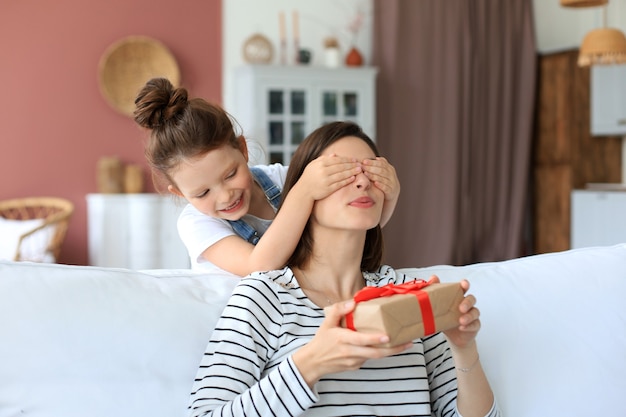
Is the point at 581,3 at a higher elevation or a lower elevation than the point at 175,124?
higher

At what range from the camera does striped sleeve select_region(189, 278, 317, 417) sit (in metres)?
1.27

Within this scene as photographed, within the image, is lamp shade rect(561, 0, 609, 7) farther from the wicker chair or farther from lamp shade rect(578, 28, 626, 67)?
the wicker chair

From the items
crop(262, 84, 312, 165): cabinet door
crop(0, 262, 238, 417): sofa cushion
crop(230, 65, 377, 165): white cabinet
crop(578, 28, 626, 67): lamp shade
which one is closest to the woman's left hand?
crop(0, 262, 238, 417): sofa cushion

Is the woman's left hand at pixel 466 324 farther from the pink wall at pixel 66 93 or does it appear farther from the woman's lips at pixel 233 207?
the pink wall at pixel 66 93

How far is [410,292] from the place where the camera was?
47.7 inches

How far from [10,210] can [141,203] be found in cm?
89

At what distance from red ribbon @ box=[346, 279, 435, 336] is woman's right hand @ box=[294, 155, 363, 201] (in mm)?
304

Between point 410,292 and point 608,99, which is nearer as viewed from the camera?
point 410,292

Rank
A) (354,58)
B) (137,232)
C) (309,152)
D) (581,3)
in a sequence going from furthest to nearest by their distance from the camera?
1. (354,58)
2. (137,232)
3. (581,3)
4. (309,152)

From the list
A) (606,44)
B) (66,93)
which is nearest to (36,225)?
(66,93)

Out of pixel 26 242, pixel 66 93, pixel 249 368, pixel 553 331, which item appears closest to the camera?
pixel 249 368

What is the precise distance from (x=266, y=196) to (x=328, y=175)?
508 millimetres

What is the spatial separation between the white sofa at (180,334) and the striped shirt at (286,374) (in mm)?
129

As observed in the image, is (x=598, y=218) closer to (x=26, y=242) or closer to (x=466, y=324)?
(x=26, y=242)
